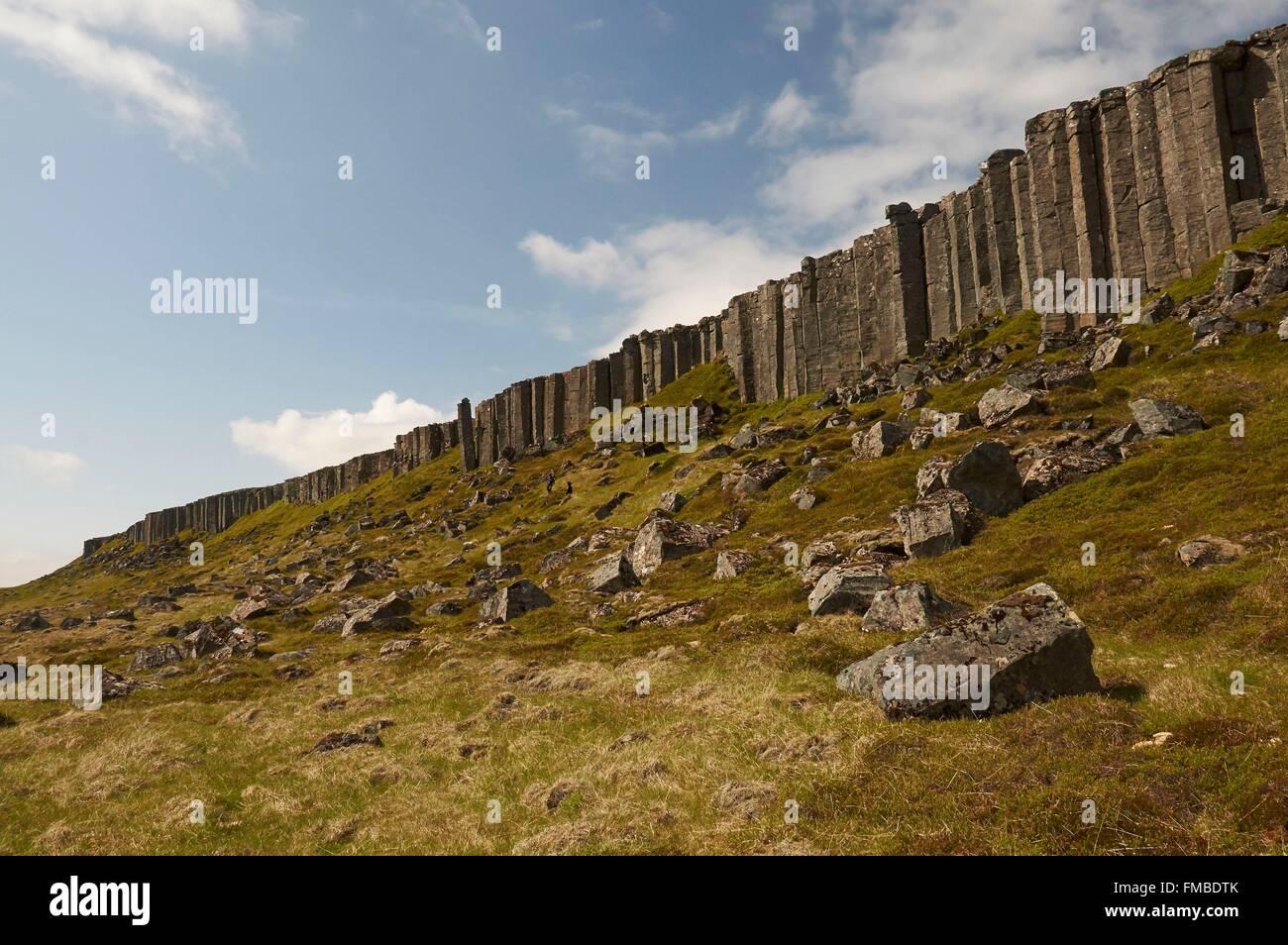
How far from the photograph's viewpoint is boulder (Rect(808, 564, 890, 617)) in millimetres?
28656

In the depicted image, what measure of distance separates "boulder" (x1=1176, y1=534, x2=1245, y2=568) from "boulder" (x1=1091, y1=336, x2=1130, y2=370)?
40.3m

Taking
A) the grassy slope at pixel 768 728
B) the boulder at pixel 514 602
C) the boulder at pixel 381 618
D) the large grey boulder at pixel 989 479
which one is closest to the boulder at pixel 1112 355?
the grassy slope at pixel 768 728

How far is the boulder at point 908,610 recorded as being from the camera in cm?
2366

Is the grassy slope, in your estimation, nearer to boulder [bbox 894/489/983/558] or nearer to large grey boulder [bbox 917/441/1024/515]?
boulder [bbox 894/489/983/558]

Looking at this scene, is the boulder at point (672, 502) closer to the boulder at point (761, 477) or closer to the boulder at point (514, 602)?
the boulder at point (761, 477)

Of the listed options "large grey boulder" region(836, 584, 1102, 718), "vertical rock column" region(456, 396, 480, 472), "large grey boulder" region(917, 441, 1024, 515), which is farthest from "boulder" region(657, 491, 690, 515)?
"vertical rock column" region(456, 396, 480, 472)

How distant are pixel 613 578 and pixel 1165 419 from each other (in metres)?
34.3

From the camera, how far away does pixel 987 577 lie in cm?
2905

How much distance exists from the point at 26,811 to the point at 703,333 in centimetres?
14987

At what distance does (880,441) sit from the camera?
192ft

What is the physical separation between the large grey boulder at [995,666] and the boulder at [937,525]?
18.9m
